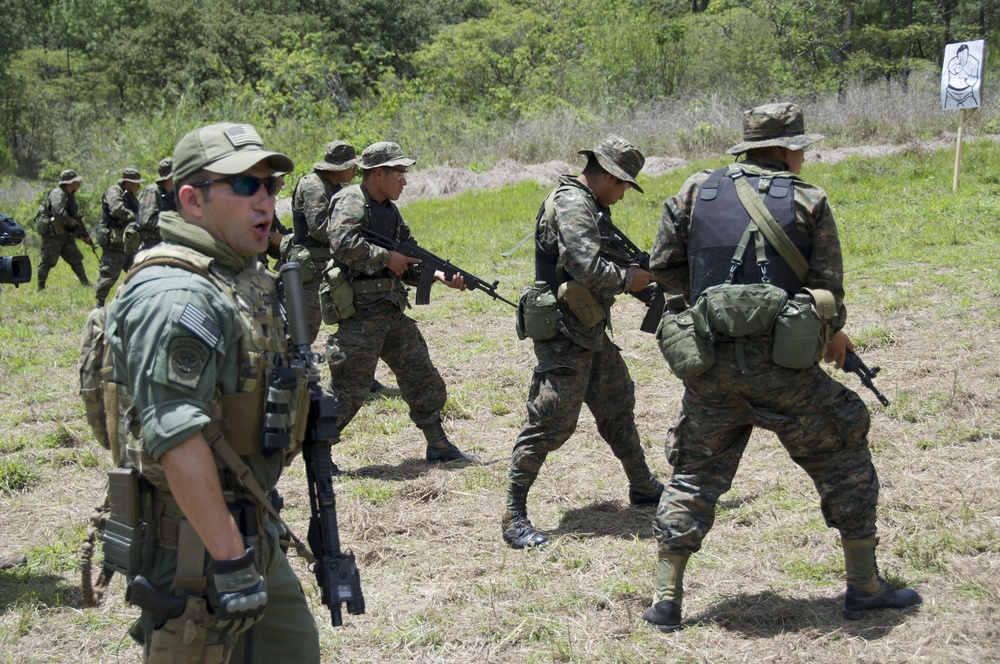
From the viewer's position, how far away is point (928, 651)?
3521 millimetres

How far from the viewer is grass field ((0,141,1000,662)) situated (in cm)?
384

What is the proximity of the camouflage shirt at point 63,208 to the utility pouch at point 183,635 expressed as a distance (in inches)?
493

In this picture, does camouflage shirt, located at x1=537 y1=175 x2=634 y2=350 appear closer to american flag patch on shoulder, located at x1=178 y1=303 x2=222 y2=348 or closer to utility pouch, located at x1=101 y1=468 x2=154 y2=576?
american flag patch on shoulder, located at x1=178 y1=303 x2=222 y2=348

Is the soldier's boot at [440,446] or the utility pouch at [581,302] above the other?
the utility pouch at [581,302]

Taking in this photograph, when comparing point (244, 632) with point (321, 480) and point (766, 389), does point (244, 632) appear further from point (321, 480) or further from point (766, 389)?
point (766, 389)

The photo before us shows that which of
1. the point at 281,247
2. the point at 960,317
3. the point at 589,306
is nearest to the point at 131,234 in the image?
the point at 281,247

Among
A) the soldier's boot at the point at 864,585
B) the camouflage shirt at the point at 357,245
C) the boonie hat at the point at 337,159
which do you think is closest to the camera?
the soldier's boot at the point at 864,585

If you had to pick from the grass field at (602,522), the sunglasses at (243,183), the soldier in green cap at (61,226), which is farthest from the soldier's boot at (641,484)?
the soldier in green cap at (61,226)

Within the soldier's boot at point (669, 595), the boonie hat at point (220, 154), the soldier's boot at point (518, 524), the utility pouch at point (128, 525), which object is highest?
the boonie hat at point (220, 154)

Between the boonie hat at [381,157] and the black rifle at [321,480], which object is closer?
the black rifle at [321,480]

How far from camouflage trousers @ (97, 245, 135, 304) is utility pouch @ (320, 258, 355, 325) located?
22.5 feet

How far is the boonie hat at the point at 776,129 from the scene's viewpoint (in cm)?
385

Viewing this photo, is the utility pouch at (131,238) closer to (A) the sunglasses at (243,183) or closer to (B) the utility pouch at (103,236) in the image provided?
(B) the utility pouch at (103,236)

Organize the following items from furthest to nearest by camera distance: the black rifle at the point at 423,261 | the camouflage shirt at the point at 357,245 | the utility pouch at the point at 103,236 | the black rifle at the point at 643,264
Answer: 1. the utility pouch at the point at 103,236
2. the black rifle at the point at 423,261
3. the camouflage shirt at the point at 357,245
4. the black rifle at the point at 643,264
